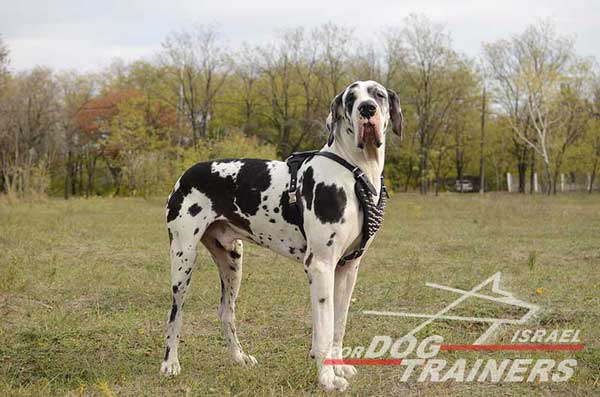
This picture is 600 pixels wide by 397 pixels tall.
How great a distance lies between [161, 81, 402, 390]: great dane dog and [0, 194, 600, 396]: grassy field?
0.40 meters

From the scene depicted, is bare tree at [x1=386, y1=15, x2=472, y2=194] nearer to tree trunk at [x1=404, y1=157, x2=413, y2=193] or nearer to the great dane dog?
tree trunk at [x1=404, y1=157, x2=413, y2=193]

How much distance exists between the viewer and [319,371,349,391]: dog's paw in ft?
14.6

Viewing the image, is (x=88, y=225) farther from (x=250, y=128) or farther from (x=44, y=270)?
(x=250, y=128)

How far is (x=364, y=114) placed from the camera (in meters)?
4.35

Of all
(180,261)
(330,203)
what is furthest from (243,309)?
(330,203)

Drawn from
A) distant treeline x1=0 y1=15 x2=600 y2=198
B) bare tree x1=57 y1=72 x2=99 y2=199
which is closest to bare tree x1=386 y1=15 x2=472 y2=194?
distant treeline x1=0 y1=15 x2=600 y2=198

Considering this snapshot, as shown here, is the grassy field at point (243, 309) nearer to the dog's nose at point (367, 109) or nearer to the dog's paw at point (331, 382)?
the dog's paw at point (331, 382)

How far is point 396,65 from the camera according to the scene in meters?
51.4

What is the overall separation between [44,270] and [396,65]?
44799mm

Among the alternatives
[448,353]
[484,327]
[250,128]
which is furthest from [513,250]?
[250,128]

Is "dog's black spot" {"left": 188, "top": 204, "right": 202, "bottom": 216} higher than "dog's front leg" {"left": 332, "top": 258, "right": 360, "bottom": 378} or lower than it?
higher

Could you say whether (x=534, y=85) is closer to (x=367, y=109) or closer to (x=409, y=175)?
(x=409, y=175)

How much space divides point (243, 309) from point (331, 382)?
2858mm

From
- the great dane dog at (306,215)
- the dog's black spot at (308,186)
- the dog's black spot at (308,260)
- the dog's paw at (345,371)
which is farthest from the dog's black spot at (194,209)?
the dog's paw at (345,371)
